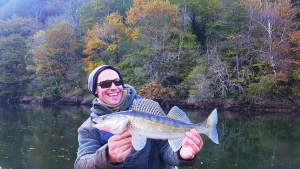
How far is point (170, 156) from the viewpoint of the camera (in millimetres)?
3158

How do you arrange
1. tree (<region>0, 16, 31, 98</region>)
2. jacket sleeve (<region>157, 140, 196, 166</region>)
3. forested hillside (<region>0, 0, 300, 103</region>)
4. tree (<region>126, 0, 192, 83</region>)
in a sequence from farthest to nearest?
1. tree (<region>0, 16, 31, 98</region>)
2. tree (<region>126, 0, 192, 83</region>)
3. forested hillside (<region>0, 0, 300, 103</region>)
4. jacket sleeve (<region>157, 140, 196, 166</region>)

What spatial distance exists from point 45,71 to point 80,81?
546cm

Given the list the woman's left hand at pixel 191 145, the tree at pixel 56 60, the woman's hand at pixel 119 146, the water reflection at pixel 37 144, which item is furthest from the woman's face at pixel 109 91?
the tree at pixel 56 60

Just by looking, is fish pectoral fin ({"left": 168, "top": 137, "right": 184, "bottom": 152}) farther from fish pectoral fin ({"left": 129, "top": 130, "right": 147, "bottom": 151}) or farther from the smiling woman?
fish pectoral fin ({"left": 129, "top": 130, "right": 147, "bottom": 151})

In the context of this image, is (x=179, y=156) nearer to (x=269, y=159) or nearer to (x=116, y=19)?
(x=269, y=159)

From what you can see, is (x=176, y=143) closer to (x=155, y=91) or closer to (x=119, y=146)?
(x=119, y=146)

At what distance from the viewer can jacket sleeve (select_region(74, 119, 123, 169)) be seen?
104 inches

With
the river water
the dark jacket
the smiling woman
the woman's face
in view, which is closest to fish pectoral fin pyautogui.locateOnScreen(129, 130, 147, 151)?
the smiling woman

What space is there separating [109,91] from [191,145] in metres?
1.12

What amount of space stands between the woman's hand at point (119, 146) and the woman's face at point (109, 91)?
31.8 inches

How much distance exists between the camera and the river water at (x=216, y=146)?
37.3 feet

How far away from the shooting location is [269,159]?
1167cm

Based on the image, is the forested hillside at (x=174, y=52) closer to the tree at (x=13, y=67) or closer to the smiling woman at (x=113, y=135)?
the tree at (x=13, y=67)

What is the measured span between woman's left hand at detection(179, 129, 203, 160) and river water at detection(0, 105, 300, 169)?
8271 millimetres
